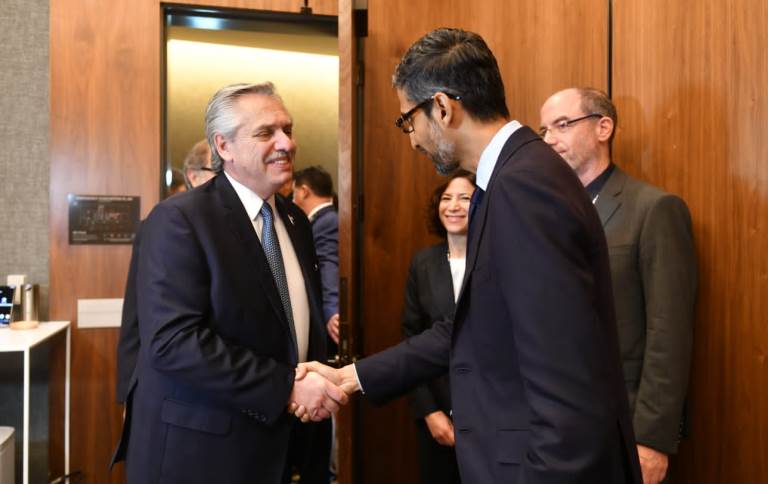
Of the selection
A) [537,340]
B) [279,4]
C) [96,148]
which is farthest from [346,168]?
[96,148]

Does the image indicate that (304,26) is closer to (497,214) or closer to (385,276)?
(385,276)

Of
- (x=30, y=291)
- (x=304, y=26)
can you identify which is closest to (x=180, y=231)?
(x=30, y=291)

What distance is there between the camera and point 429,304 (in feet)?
A: 8.83

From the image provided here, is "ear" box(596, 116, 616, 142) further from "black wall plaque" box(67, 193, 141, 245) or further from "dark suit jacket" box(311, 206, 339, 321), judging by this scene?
"black wall plaque" box(67, 193, 141, 245)

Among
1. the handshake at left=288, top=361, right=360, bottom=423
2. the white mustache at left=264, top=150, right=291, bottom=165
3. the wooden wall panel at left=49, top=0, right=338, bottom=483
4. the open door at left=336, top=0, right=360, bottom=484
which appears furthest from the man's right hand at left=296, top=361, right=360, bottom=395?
the wooden wall panel at left=49, top=0, right=338, bottom=483

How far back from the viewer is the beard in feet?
4.54

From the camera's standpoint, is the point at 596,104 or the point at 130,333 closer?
the point at 596,104

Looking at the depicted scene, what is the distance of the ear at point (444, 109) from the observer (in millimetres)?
1346

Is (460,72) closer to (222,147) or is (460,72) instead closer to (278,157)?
(278,157)

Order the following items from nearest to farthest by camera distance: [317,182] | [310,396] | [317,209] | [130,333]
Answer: [310,396], [130,333], [317,209], [317,182]

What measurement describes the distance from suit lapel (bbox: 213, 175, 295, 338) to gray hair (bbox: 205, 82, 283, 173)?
0.68 feet

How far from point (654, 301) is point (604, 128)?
2.08ft

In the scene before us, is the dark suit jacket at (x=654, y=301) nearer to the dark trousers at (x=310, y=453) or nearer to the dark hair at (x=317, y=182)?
the dark trousers at (x=310, y=453)

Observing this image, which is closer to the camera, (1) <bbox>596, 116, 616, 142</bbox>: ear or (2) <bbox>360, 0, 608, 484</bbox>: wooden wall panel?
(1) <bbox>596, 116, 616, 142</bbox>: ear
